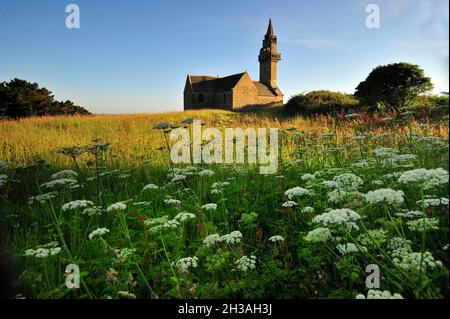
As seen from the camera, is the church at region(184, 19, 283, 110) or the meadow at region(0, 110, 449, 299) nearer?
the meadow at region(0, 110, 449, 299)

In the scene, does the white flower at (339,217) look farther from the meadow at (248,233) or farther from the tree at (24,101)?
the tree at (24,101)

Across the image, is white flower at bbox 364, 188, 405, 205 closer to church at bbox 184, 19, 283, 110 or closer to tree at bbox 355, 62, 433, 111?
tree at bbox 355, 62, 433, 111

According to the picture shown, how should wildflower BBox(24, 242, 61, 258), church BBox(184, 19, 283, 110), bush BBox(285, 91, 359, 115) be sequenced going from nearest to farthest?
wildflower BBox(24, 242, 61, 258)
bush BBox(285, 91, 359, 115)
church BBox(184, 19, 283, 110)

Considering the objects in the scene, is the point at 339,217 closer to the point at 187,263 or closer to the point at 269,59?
the point at 187,263

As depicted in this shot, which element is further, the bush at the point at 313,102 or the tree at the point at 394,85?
the bush at the point at 313,102

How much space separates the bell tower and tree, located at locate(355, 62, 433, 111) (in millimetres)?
18533

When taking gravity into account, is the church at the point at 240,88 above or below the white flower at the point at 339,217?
above

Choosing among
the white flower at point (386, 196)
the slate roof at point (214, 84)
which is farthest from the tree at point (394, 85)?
the slate roof at point (214, 84)

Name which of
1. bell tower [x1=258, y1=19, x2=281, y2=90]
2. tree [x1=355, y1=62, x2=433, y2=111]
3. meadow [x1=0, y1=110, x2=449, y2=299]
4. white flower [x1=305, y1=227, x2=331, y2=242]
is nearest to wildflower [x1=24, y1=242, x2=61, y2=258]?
meadow [x1=0, y1=110, x2=449, y2=299]

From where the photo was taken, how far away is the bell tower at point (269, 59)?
40688 mm

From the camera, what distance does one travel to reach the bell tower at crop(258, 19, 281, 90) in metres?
40.7
